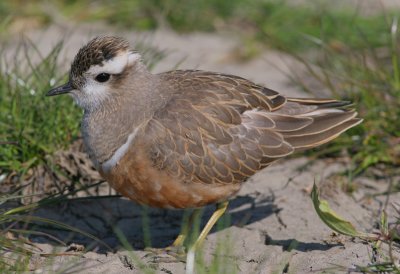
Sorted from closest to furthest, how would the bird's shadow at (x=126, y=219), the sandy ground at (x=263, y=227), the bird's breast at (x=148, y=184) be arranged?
1. the sandy ground at (x=263, y=227)
2. the bird's breast at (x=148, y=184)
3. the bird's shadow at (x=126, y=219)

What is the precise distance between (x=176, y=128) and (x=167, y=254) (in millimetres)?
990

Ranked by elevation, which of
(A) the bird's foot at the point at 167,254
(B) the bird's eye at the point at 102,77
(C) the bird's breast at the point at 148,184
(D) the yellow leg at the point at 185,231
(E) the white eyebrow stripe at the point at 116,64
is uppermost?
(E) the white eyebrow stripe at the point at 116,64

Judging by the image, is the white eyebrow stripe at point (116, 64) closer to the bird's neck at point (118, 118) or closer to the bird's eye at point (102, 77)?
the bird's eye at point (102, 77)

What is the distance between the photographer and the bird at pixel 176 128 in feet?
18.9

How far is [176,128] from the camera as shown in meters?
5.81

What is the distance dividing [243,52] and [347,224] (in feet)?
15.0

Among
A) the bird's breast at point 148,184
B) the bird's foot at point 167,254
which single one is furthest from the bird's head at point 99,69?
the bird's foot at point 167,254

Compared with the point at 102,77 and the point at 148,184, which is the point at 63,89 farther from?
the point at 148,184

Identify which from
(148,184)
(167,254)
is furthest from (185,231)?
(148,184)

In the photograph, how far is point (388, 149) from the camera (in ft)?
22.9

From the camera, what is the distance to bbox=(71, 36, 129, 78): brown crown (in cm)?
580

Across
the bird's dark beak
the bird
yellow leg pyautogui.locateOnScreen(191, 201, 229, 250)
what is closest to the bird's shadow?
yellow leg pyautogui.locateOnScreen(191, 201, 229, 250)

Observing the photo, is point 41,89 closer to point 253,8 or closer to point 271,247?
point 271,247

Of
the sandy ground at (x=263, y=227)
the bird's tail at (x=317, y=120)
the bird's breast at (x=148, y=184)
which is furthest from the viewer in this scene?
the bird's tail at (x=317, y=120)
